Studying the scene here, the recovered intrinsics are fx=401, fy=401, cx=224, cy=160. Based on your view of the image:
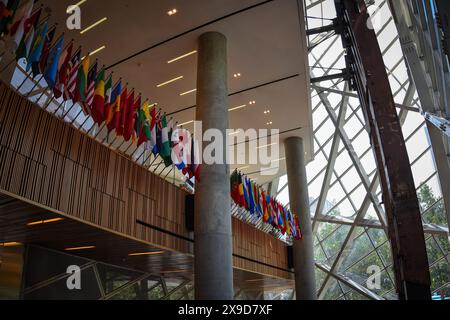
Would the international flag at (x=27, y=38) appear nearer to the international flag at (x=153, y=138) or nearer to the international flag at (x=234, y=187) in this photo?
the international flag at (x=153, y=138)

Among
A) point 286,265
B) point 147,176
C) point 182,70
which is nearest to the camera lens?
point 147,176

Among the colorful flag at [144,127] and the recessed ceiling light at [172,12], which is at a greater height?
the recessed ceiling light at [172,12]

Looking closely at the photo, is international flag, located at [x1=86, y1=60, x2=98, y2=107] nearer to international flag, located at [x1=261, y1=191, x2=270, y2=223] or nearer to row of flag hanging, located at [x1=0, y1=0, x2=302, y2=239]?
row of flag hanging, located at [x1=0, y1=0, x2=302, y2=239]

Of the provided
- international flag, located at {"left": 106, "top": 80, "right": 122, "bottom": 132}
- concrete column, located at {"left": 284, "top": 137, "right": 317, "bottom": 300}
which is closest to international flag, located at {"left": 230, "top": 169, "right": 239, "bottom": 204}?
international flag, located at {"left": 106, "top": 80, "right": 122, "bottom": 132}

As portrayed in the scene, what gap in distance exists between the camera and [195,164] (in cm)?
1301

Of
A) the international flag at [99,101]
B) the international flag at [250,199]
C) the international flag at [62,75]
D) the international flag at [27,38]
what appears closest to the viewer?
the international flag at [27,38]

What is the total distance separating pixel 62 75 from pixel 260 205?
36.5ft

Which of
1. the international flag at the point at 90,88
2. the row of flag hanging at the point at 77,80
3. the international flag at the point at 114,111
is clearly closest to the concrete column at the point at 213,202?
the row of flag hanging at the point at 77,80

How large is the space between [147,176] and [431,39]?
9773 mm

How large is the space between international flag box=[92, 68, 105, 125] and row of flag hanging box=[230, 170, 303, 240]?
7.67 m

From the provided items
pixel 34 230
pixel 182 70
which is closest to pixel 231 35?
pixel 182 70

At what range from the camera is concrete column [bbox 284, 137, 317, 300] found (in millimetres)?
21734

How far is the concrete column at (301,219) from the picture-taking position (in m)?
21.7
